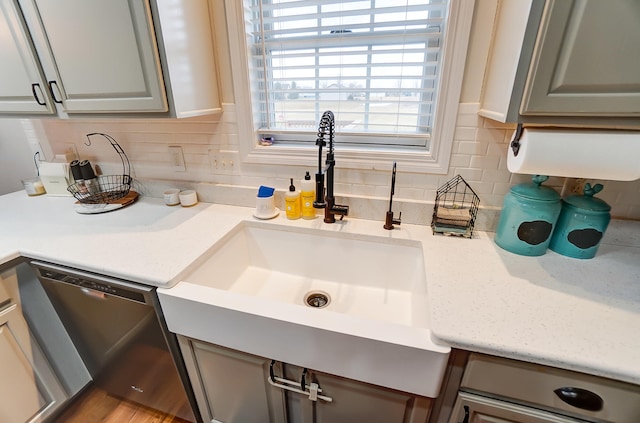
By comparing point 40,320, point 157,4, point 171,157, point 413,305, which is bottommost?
point 40,320

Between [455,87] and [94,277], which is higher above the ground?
[455,87]

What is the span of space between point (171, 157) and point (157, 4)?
29.4 inches

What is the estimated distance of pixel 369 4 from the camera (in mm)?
1103

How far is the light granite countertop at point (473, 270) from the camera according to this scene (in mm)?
665

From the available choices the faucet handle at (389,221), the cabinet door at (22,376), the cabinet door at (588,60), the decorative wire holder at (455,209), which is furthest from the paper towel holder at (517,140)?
the cabinet door at (22,376)

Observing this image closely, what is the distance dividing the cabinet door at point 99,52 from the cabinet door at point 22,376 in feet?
3.07

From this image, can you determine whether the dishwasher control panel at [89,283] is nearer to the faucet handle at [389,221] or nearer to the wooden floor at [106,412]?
the wooden floor at [106,412]

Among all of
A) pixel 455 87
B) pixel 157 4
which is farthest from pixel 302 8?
pixel 455 87

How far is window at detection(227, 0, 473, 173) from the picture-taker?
1.08m

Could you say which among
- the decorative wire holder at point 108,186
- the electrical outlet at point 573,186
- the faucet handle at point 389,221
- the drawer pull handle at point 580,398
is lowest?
the drawer pull handle at point 580,398

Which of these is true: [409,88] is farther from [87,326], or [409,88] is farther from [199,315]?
[87,326]

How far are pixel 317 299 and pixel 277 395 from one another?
38 cm

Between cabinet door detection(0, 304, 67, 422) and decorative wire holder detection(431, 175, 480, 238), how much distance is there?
179cm

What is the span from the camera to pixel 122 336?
1.09m
